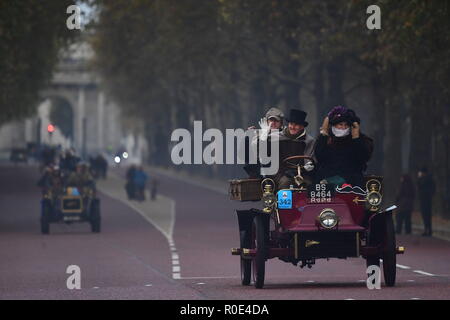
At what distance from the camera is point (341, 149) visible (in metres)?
17.7

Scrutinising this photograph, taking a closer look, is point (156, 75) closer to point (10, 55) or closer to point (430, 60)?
point (10, 55)

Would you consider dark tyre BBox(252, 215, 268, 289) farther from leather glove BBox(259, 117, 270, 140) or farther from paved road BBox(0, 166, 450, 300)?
leather glove BBox(259, 117, 270, 140)

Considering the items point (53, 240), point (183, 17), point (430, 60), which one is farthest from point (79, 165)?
point (183, 17)

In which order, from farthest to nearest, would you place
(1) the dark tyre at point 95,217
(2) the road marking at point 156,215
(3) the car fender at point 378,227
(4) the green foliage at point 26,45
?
(4) the green foliage at point 26,45 < (1) the dark tyre at point 95,217 < (2) the road marking at point 156,215 < (3) the car fender at point 378,227

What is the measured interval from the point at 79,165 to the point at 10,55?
14.3 m

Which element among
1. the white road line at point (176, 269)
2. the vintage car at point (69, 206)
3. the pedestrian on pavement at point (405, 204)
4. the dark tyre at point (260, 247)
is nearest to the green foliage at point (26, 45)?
the vintage car at point (69, 206)

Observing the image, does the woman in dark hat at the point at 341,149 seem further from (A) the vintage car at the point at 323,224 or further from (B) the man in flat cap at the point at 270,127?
(B) the man in flat cap at the point at 270,127

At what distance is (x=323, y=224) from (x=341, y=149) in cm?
96

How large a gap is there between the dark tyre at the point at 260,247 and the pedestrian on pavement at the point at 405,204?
61.5ft

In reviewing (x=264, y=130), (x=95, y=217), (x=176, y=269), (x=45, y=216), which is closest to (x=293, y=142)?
(x=264, y=130)

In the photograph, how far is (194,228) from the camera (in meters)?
41.2

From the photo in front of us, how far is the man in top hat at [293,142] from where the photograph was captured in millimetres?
17828

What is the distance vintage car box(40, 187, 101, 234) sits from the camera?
37.5 m

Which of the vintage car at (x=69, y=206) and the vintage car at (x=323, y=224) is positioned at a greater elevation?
the vintage car at (x=323, y=224)
